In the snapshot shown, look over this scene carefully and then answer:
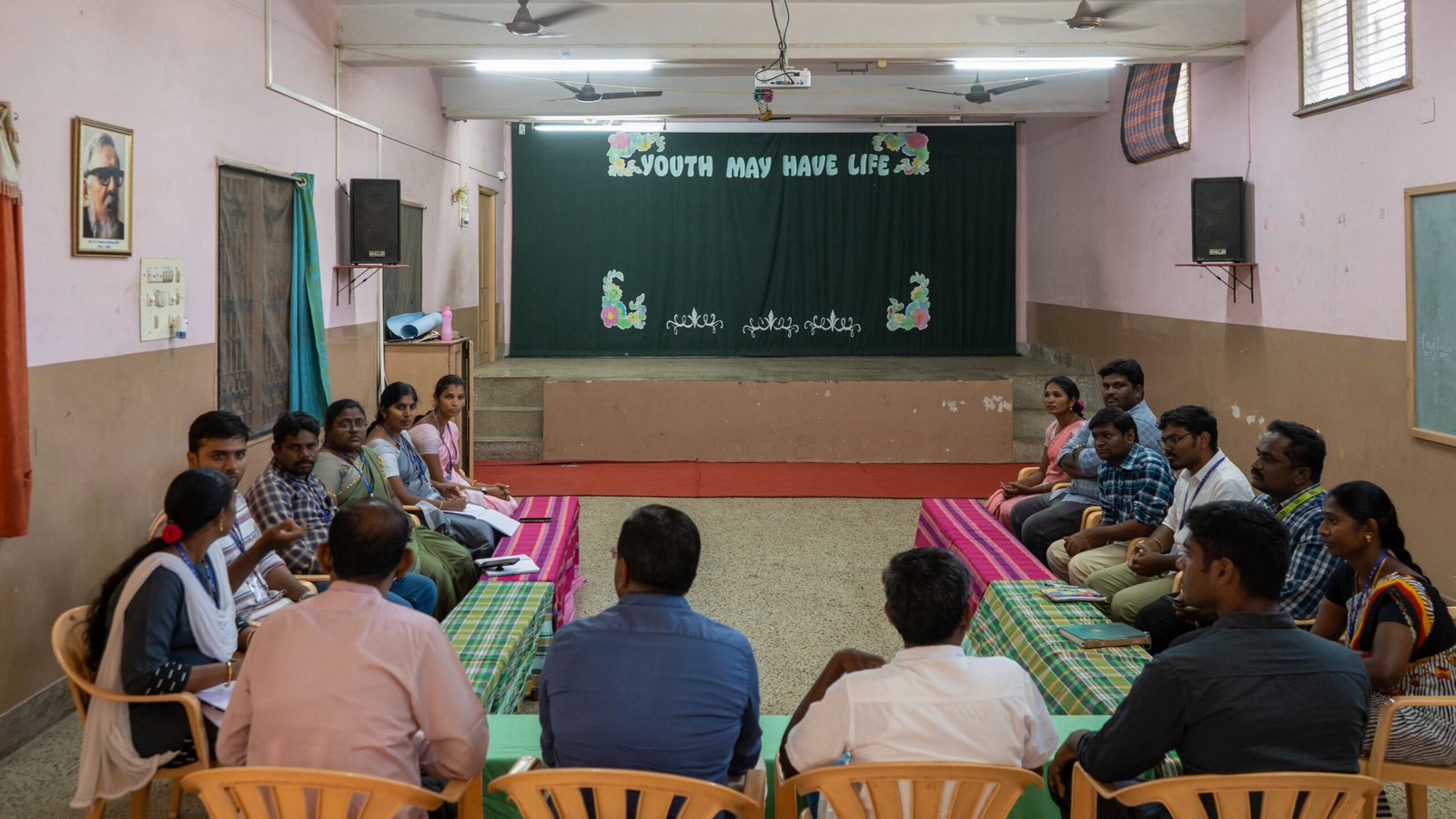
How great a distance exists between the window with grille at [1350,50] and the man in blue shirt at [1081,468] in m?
1.77

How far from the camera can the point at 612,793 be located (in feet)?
5.93

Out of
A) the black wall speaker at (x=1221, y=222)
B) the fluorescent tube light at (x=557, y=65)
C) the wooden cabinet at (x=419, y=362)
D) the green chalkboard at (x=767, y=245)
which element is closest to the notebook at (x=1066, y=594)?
the black wall speaker at (x=1221, y=222)

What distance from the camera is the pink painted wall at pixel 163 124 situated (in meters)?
3.62

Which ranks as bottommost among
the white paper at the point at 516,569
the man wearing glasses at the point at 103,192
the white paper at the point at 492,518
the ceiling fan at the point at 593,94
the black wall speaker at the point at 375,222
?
the white paper at the point at 516,569

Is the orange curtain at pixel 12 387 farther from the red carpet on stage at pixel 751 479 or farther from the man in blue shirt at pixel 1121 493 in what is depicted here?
the red carpet on stage at pixel 751 479

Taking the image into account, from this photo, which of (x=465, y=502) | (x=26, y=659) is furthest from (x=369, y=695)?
(x=465, y=502)

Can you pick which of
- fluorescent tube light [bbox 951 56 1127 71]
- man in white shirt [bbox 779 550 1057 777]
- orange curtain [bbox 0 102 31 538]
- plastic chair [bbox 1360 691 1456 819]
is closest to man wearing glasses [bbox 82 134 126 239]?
orange curtain [bbox 0 102 31 538]

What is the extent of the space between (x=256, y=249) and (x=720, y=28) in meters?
2.92

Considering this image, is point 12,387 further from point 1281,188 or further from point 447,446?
point 1281,188

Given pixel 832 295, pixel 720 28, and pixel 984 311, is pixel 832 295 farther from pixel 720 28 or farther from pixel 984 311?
pixel 720 28

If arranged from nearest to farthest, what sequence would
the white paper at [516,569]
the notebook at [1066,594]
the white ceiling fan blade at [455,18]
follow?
the notebook at [1066,594] → the white paper at [516,569] → the white ceiling fan blade at [455,18]

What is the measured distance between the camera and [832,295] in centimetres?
1206

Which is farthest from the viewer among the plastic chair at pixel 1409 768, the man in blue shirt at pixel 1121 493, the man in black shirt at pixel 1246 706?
the man in blue shirt at pixel 1121 493

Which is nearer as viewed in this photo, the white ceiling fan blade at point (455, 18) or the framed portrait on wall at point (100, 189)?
the framed portrait on wall at point (100, 189)
